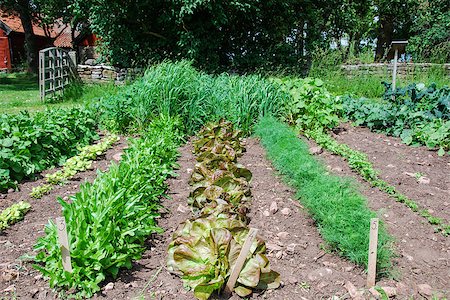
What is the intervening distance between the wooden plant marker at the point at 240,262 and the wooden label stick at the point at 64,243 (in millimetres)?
888

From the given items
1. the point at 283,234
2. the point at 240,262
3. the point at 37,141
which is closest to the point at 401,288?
the point at 283,234

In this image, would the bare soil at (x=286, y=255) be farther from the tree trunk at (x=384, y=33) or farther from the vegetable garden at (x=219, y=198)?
the tree trunk at (x=384, y=33)

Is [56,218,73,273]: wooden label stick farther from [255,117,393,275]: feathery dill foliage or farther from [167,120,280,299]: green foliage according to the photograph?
[255,117,393,275]: feathery dill foliage

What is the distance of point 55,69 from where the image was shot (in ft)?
34.9

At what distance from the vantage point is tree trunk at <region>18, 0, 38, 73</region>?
1914cm

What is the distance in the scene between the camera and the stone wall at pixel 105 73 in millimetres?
11078

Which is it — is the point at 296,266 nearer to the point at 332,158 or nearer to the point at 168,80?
the point at 332,158

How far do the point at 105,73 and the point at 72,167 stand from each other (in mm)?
7826

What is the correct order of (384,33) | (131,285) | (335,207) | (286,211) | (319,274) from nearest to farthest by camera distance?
(131,285), (319,274), (335,207), (286,211), (384,33)

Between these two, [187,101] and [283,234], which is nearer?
[283,234]

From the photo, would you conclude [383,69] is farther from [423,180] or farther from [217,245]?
[217,245]

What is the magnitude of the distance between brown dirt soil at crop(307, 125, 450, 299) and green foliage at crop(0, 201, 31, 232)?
272 centimetres

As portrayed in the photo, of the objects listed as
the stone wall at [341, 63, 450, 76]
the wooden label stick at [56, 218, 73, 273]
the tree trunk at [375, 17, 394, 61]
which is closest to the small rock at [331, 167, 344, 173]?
the wooden label stick at [56, 218, 73, 273]

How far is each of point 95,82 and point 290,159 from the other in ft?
29.3
